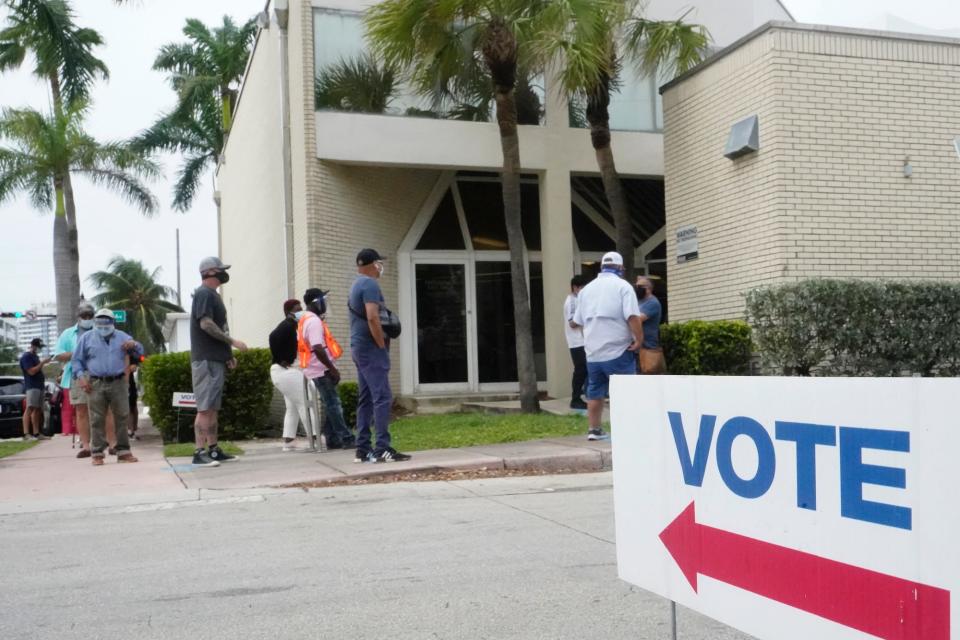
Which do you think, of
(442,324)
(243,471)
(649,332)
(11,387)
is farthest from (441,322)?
(11,387)

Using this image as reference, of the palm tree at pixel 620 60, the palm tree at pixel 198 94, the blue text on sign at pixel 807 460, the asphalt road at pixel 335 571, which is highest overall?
the palm tree at pixel 198 94

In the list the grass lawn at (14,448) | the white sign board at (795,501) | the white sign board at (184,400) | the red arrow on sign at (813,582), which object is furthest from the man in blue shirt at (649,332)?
the grass lawn at (14,448)

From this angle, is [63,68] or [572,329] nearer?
[572,329]

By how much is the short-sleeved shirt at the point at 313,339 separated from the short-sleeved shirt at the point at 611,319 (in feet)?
9.82

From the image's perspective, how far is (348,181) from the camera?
15.6 metres

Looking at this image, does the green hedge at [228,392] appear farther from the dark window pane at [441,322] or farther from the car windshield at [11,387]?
the car windshield at [11,387]

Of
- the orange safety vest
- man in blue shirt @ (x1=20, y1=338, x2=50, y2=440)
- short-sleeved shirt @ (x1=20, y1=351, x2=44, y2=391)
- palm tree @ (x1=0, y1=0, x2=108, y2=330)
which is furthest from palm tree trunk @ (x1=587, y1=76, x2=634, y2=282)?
palm tree @ (x1=0, y1=0, x2=108, y2=330)

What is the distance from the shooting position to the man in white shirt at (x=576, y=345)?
13.1 m

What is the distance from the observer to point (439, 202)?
1700 cm

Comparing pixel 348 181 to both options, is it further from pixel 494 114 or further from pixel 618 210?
pixel 618 210

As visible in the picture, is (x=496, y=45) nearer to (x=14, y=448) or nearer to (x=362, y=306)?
(x=362, y=306)

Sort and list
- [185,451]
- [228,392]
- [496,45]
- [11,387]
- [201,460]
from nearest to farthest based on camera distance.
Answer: [201,460]
[185,451]
[496,45]
[228,392]
[11,387]

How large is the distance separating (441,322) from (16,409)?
10397 millimetres

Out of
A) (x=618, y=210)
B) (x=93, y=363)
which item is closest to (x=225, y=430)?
(x=93, y=363)
